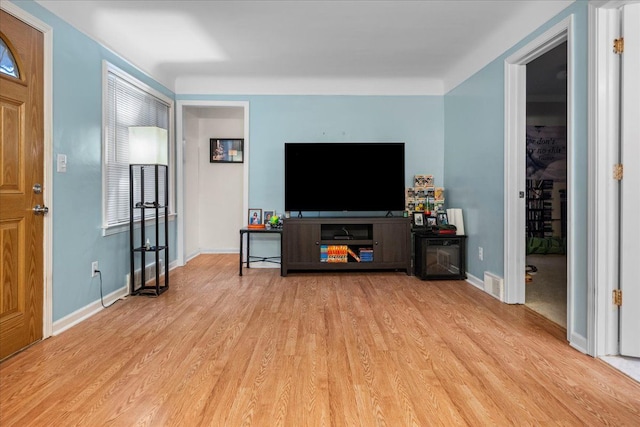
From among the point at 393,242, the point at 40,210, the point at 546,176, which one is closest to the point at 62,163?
the point at 40,210

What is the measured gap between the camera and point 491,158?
3688 mm

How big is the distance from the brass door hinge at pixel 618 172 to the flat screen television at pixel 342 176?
2.51m

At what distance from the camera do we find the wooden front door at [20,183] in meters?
2.22

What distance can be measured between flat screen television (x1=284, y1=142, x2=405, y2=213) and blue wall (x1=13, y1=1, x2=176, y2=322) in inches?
79.4

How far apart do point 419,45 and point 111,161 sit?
10.1ft

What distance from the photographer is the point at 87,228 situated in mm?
3037

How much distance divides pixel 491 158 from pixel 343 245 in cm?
182

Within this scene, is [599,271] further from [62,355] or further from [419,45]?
[62,355]

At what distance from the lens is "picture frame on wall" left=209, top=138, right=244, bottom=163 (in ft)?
20.4

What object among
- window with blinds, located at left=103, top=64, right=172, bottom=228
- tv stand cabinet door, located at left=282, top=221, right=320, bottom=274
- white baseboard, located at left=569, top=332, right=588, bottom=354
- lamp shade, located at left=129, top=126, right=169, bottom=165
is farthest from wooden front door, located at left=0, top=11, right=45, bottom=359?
white baseboard, located at left=569, top=332, right=588, bottom=354

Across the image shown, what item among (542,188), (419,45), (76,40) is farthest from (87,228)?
(542,188)

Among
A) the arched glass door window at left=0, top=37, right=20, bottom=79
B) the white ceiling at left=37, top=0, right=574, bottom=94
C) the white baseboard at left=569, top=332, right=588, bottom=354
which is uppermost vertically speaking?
the white ceiling at left=37, top=0, right=574, bottom=94

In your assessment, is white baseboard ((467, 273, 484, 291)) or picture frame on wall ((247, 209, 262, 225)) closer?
white baseboard ((467, 273, 484, 291))

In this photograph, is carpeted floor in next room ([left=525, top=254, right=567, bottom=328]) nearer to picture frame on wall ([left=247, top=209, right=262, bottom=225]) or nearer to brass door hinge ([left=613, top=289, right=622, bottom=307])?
brass door hinge ([left=613, top=289, right=622, bottom=307])
